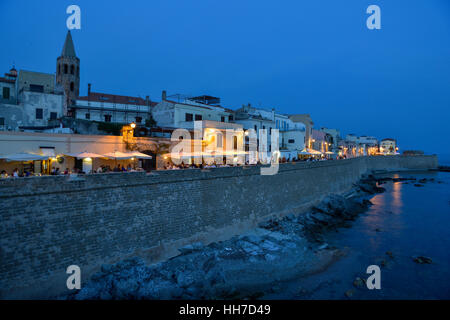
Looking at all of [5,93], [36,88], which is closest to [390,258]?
[36,88]

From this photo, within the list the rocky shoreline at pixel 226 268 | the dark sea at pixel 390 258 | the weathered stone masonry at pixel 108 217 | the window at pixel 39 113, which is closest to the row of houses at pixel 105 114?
the window at pixel 39 113

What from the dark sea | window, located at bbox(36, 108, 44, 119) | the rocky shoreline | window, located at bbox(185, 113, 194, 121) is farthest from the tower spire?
the dark sea

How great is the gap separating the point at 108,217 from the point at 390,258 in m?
14.9

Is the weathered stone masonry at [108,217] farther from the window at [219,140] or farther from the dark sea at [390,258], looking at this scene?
the window at [219,140]

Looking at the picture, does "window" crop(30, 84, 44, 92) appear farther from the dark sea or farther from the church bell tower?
the dark sea

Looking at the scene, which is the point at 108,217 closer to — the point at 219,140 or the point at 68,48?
the point at 219,140

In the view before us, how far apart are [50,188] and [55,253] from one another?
2.28 meters

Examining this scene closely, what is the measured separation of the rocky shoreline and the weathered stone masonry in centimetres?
67

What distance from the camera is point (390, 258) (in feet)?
52.0

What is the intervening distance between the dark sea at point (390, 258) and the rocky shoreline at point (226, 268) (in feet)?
2.88

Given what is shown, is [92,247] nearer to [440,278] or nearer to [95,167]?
[95,167]

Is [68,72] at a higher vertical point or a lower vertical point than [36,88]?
higher

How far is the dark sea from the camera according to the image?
12.1 metres
